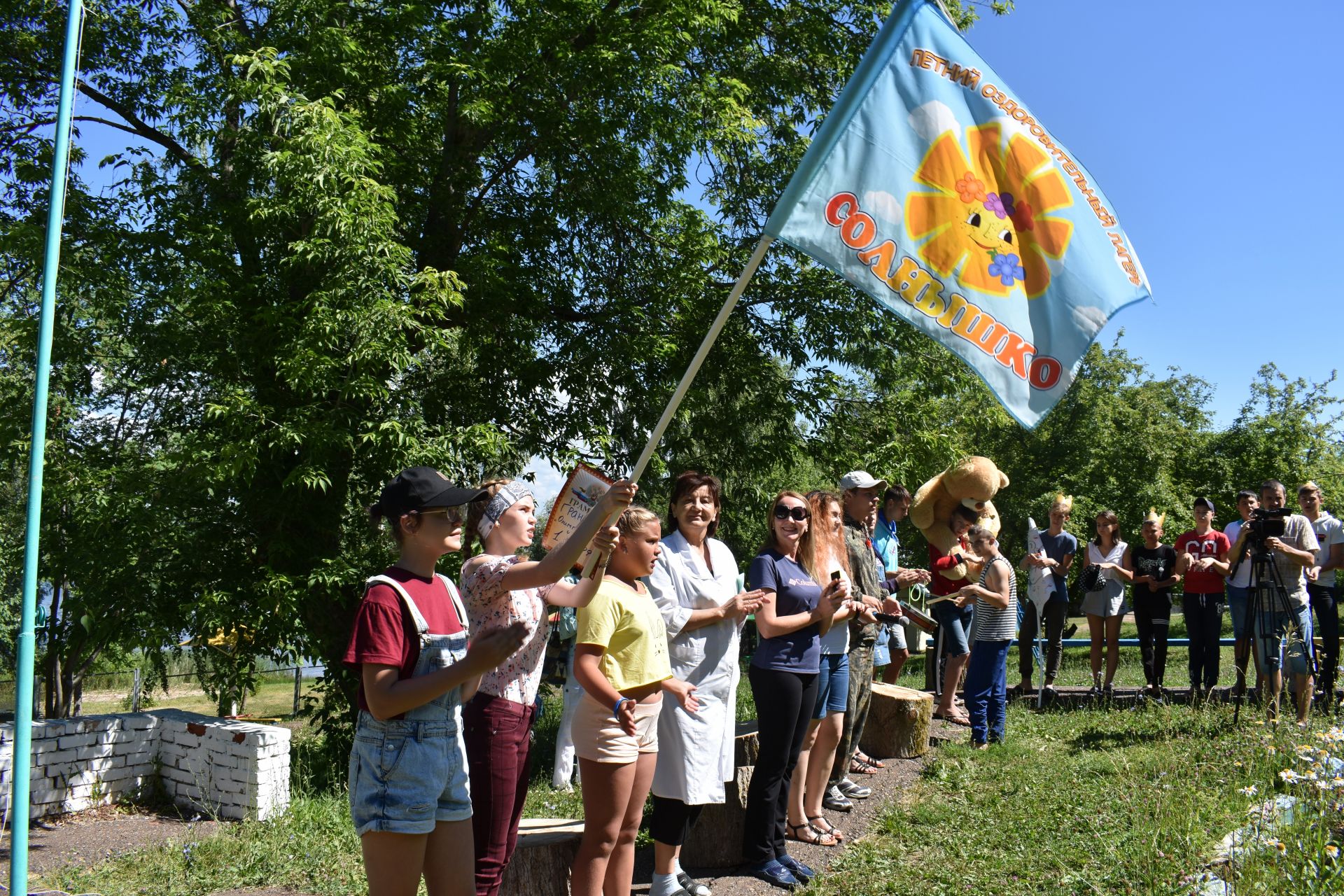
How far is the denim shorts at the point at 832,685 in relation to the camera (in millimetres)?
5848

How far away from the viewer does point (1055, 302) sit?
4.08 metres

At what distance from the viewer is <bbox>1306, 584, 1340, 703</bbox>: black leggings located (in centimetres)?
867

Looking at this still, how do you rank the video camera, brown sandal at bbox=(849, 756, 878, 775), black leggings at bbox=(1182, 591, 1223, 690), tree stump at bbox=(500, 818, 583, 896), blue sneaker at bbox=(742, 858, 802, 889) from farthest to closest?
black leggings at bbox=(1182, 591, 1223, 690), the video camera, brown sandal at bbox=(849, 756, 878, 775), blue sneaker at bbox=(742, 858, 802, 889), tree stump at bbox=(500, 818, 583, 896)

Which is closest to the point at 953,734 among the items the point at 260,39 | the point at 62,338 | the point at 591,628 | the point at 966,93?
the point at 591,628

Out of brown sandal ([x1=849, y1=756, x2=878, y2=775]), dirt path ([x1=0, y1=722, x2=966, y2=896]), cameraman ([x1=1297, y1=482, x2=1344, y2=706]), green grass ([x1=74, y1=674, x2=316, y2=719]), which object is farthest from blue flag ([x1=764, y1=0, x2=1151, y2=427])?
green grass ([x1=74, y1=674, x2=316, y2=719])

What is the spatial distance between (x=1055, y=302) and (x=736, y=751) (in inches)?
127

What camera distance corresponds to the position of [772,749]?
5227 mm

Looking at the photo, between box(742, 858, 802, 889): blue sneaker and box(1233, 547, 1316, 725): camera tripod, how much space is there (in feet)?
14.2

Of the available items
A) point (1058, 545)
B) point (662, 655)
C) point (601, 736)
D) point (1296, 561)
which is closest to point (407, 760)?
point (601, 736)

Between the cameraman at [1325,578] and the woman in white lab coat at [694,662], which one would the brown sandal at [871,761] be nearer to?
the woman in white lab coat at [694,662]

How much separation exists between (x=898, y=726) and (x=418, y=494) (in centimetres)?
555

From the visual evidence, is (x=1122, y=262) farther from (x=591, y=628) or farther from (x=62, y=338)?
(x=62, y=338)

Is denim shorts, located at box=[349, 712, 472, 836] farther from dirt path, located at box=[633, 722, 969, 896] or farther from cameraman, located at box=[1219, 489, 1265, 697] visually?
cameraman, located at box=[1219, 489, 1265, 697]

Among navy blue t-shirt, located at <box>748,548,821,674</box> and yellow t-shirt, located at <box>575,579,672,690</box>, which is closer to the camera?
yellow t-shirt, located at <box>575,579,672,690</box>
